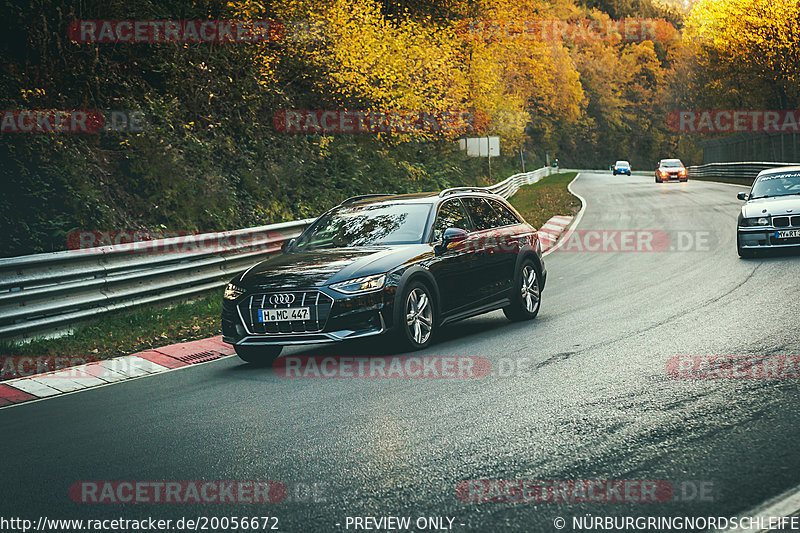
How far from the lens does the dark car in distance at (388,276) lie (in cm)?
820

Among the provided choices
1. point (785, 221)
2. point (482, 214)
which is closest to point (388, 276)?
point (482, 214)

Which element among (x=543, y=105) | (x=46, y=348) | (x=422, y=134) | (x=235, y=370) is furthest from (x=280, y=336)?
(x=543, y=105)

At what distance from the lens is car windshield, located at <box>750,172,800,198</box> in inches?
627

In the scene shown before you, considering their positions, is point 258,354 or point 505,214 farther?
point 505,214

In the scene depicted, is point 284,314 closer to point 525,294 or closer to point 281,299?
point 281,299

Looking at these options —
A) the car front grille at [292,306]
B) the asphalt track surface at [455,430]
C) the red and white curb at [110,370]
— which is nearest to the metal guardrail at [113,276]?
the red and white curb at [110,370]

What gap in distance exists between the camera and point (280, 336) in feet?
27.0

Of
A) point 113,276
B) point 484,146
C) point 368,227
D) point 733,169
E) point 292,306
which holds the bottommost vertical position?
point 292,306

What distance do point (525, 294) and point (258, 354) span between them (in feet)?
11.7

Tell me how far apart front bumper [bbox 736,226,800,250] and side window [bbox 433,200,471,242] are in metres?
7.32

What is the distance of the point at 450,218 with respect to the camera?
9.84m

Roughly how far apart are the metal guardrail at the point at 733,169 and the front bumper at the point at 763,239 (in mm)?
26795

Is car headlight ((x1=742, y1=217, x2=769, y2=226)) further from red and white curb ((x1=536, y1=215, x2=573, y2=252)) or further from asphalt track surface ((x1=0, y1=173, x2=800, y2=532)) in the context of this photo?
asphalt track surface ((x1=0, y1=173, x2=800, y2=532))

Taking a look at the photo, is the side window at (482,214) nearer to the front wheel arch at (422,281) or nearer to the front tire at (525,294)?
the front tire at (525,294)
